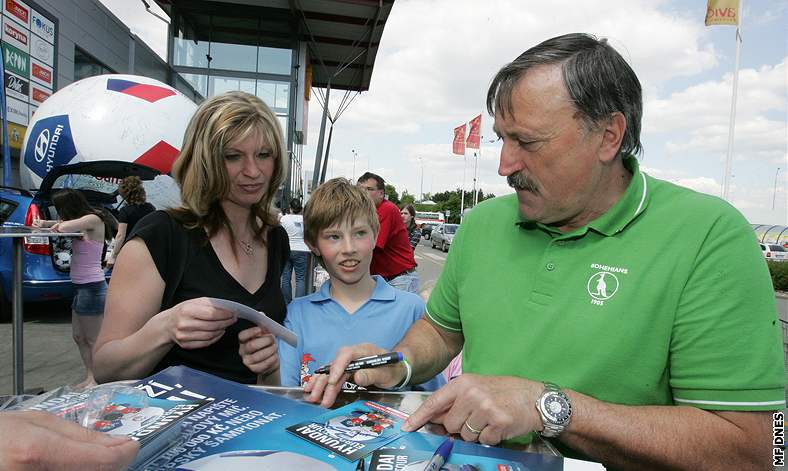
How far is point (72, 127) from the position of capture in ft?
27.0

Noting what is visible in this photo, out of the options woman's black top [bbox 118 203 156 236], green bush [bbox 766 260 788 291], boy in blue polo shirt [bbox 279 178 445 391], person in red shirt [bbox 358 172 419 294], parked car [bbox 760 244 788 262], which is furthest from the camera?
parked car [bbox 760 244 788 262]

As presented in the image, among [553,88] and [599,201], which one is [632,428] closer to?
[599,201]

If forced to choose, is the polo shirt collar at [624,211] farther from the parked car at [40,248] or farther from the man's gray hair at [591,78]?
the parked car at [40,248]

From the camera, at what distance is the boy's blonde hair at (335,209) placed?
2.49m

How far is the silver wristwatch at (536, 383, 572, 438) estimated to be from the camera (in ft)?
3.95

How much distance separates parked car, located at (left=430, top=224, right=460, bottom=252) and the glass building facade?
15186 millimetres

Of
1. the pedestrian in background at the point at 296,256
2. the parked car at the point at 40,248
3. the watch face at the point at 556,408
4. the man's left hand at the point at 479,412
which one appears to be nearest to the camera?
the man's left hand at the point at 479,412

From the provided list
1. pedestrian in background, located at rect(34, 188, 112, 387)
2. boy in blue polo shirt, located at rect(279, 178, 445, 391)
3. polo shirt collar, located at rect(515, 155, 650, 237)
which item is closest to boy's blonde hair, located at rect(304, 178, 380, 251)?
boy in blue polo shirt, located at rect(279, 178, 445, 391)

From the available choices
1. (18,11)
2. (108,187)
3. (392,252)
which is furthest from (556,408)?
(18,11)

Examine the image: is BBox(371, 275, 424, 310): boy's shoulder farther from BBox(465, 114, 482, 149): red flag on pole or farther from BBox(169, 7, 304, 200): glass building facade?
BBox(465, 114, 482, 149): red flag on pole

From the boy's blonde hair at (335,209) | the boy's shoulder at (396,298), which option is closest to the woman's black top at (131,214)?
the boy's blonde hair at (335,209)

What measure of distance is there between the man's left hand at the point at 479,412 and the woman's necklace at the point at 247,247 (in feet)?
4.22

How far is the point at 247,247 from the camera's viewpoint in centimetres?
219

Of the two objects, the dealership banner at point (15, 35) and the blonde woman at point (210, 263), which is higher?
the dealership banner at point (15, 35)
